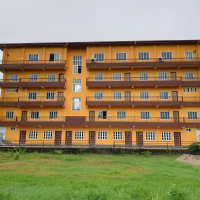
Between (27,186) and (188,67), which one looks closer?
(27,186)

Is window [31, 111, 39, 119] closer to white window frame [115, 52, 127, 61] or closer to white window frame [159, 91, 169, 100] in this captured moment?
white window frame [115, 52, 127, 61]

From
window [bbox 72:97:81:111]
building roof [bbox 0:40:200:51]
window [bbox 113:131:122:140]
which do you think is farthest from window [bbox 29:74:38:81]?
window [bbox 113:131:122:140]

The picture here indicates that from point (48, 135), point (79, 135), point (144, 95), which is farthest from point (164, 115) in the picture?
point (48, 135)

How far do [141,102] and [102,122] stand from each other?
668 centimetres

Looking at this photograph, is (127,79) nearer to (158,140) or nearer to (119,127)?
(119,127)

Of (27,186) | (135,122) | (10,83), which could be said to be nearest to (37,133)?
(10,83)

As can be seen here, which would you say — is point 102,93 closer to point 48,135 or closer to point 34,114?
point 48,135

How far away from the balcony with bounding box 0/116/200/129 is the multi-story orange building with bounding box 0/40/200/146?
143mm

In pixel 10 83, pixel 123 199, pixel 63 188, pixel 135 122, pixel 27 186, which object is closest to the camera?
pixel 123 199

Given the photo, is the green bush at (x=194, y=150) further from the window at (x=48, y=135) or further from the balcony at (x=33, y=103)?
the window at (x=48, y=135)

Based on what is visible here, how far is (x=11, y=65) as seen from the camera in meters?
40.6

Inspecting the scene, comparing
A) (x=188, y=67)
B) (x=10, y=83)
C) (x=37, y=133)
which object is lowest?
(x=37, y=133)

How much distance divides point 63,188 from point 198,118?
31.8 m

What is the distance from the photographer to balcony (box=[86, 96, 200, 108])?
38.4 metres
